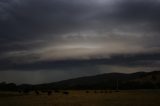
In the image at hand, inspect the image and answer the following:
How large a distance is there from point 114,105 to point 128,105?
1822mm

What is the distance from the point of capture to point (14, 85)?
193 m

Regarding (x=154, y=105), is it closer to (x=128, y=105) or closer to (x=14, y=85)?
(x=128, y=105)

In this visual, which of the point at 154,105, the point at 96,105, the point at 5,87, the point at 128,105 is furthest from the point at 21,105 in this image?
the point at 5,87

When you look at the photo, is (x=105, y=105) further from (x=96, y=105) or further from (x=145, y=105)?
(x=145, y=105)

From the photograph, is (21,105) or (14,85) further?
(14,85)

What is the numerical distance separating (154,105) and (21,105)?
62.3 ft

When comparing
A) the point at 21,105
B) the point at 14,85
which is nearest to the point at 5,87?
the point at 14,85

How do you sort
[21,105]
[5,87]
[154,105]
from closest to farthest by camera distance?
[154,105], [21,105], [5,87]

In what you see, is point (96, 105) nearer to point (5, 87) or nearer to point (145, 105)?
point (145, 105)

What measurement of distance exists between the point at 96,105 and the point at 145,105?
6.51 metres

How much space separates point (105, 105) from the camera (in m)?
45.8

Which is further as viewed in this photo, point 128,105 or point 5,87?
point 5,87

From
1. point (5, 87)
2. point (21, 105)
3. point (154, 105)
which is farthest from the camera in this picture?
point (5, 87)

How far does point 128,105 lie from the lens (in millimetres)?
44812
